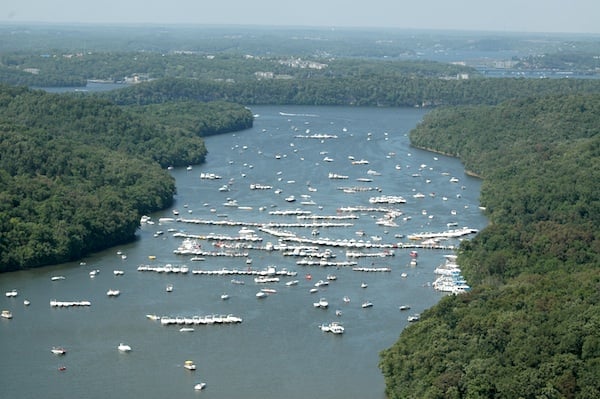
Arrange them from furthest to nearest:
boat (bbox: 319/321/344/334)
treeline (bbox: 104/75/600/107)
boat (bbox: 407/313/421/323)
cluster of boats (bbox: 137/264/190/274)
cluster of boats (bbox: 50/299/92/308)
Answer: treeline (bbox: 104/75/600/107) → cluster of boats (bbox: 137/264/190/274) → cluster of boats (bbox: 50/299/92/308) → boat (bbox: 407/313/421/323) → boat (bbox: 319/321/344/334)

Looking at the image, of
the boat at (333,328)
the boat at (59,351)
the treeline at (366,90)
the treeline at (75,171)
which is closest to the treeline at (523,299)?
the boat at (333,328)

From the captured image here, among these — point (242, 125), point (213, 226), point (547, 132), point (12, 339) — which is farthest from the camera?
point (242, 125)

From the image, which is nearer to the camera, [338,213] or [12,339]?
[12,339]

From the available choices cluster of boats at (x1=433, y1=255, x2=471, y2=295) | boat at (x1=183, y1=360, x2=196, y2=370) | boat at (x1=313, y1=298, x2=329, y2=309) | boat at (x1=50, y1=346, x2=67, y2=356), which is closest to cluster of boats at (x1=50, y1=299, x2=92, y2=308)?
boat at (x1=50, y1=346, x2=67, y2=356)

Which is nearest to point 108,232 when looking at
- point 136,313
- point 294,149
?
point 136,313

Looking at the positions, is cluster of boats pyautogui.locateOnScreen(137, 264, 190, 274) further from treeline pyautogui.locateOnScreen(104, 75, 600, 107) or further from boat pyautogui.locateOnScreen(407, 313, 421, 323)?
treeline pyautogui.locateOnScreen(104, 75, 600, 107)

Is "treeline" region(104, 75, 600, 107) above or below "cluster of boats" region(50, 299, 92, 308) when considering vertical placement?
below

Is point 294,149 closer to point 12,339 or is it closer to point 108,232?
point 108,232
